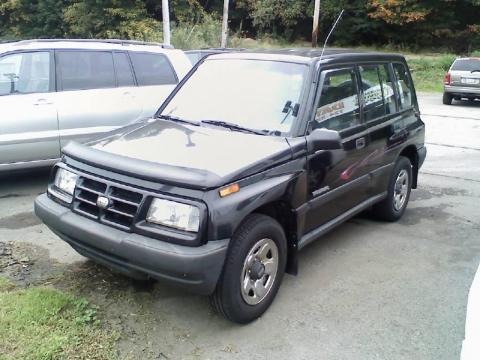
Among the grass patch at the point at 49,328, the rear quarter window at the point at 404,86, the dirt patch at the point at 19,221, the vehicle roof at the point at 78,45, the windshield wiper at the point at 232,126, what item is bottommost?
the dirt patch at the point at 19,221

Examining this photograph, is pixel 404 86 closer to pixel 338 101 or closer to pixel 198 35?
pixel 338 101

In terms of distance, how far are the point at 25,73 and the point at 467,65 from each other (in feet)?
50.0

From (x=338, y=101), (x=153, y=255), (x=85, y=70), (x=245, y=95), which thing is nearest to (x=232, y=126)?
(x=245, y=95)

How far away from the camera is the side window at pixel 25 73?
19.4ft

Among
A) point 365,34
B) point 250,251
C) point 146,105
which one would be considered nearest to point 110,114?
point 146,105

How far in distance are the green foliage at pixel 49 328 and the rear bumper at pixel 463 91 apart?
631 inches

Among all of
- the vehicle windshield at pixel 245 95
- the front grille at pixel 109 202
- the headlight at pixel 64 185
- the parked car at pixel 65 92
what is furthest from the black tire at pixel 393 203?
the parked car at pixel 65 92

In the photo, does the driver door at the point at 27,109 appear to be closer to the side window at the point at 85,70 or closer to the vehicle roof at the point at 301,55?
the side window at the point at 85,70

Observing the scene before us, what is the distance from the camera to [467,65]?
667 inches

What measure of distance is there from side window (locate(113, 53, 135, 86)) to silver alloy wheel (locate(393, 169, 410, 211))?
3.75 m

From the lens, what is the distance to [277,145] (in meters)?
3.61

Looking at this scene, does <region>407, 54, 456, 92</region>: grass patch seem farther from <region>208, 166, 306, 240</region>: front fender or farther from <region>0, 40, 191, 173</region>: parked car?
<region>208, 166, 306, 240</region>: front fender

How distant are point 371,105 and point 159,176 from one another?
98.3 inches

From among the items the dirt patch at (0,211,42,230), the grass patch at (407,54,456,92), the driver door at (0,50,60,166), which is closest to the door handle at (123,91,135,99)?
the driver door at (0,50,60,166)
